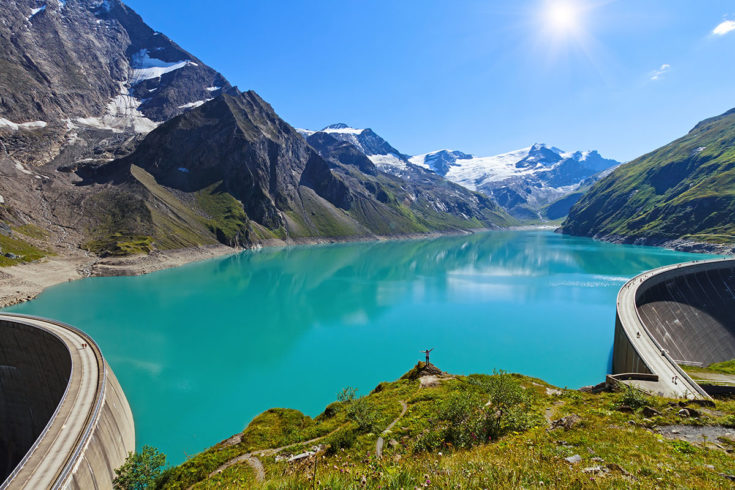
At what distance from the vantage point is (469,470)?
8.71 meters

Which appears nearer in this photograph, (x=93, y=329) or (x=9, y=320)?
(x=9, y=320)

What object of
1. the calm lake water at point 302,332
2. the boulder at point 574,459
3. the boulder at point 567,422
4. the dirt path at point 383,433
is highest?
the boulder at point 574,459

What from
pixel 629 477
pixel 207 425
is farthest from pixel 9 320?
pixel 629 477

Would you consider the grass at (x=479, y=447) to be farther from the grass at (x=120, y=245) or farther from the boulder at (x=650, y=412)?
the grass at (x=120, y=245)

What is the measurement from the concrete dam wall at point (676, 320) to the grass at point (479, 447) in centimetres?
1793

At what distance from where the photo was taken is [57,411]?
24.8m

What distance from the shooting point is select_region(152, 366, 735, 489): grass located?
8.38 meters

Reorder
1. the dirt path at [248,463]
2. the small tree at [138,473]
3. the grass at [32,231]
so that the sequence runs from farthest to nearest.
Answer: the grass at [32,231] < the small tree at [138,473] < the dirt path at [248,463]

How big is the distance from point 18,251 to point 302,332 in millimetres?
105234

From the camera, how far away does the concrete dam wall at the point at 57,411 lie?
20.2 m

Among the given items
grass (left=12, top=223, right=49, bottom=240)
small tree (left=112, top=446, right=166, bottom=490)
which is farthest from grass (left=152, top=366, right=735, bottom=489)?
grass (left=12, top=223, right=49, bottom=240)

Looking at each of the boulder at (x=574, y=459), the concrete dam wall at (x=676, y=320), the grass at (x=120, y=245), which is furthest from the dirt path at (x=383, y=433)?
the grass at (x=120, y=245)

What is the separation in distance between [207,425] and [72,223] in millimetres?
162909

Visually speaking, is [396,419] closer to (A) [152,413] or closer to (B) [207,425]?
(B) [207,425]
